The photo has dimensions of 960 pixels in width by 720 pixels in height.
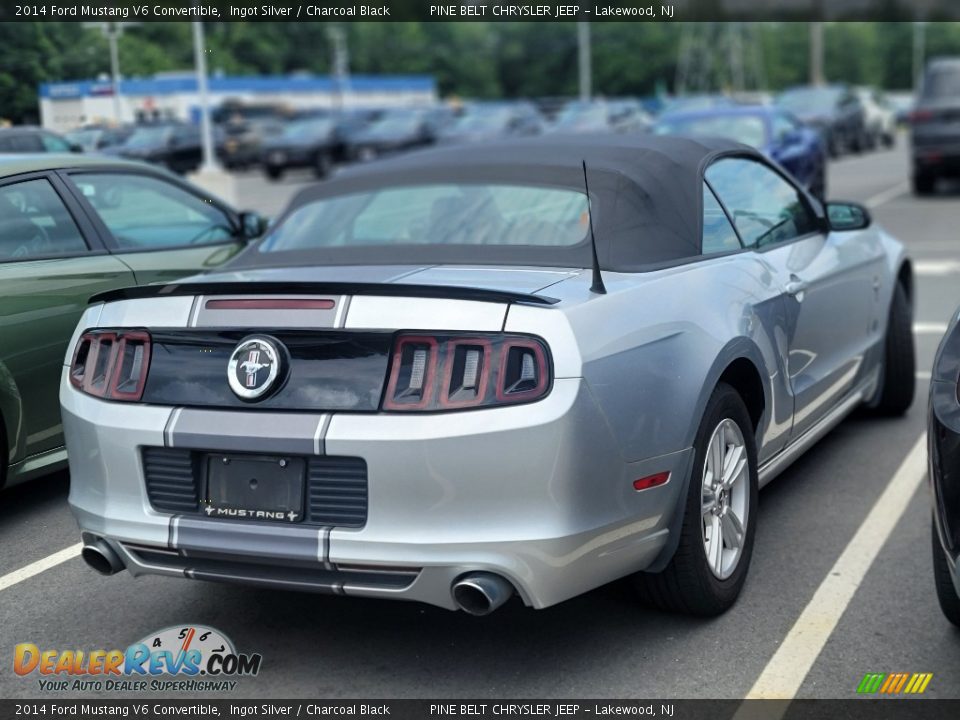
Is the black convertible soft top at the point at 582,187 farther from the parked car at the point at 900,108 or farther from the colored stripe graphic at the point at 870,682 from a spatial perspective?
the parked car at the point at 900,108

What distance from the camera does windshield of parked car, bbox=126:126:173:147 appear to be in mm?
12312

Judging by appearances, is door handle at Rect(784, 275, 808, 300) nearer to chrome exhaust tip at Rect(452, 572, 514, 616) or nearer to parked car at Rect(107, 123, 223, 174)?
chrome exhaust tip at Rect(452, 572, 514, 616)

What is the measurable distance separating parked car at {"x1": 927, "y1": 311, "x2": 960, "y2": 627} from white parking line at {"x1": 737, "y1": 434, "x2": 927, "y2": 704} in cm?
50

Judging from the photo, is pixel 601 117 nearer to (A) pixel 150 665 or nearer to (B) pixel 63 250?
(B) pixel 63 250

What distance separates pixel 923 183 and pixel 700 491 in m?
18.0

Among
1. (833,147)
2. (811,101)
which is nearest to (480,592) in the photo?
(833,147)

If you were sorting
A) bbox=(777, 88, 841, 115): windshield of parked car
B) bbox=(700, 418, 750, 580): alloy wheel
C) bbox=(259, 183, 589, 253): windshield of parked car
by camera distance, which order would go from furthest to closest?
1. bbox=(777, 88, 841, 115): windshield of parked car
2. bbox=(259, 183, 589, 253): windshield of parked car
3. bbox=(700, 418, 750, 580): alloy wheel

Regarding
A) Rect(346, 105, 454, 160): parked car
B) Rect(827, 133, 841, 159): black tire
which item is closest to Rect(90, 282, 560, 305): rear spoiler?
Rect(346, 105, 454, 160): parked car

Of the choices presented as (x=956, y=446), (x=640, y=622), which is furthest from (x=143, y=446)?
(x=956, y=446)

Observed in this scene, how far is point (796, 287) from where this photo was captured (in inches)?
191

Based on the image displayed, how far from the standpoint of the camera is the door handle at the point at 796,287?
480 centimetres

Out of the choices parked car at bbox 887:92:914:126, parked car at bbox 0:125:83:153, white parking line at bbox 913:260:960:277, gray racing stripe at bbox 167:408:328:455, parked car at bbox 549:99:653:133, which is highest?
parked car at bbox 0:125:83:153

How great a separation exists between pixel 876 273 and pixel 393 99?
64.4 meters

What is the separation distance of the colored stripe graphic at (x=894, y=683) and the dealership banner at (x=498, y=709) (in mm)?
64
